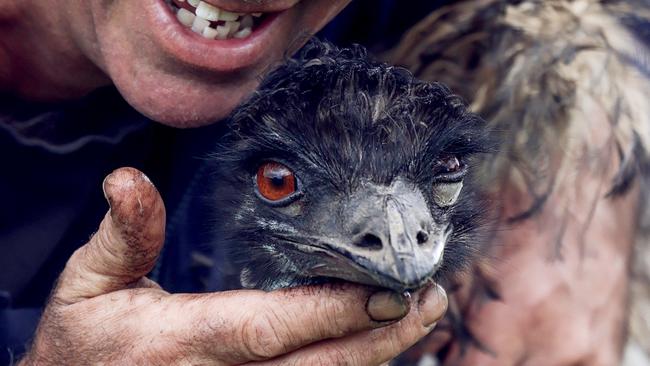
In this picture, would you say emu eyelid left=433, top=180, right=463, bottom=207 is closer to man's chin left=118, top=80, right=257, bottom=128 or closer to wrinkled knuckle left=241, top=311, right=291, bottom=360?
wrinkled knuckle left=241, top=311, right=291, bottom=360

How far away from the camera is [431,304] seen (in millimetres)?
1938

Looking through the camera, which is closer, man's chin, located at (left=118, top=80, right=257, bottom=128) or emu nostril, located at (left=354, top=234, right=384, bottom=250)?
emu nostril, located at (left=354, top=234, right=384, bottom=250)

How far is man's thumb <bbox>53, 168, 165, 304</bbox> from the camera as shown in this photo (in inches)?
74.2

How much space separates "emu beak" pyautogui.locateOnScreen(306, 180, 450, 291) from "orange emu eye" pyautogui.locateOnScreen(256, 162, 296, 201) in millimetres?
150

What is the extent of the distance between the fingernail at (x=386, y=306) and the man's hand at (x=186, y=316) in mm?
11

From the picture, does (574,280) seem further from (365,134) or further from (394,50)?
(365,134)

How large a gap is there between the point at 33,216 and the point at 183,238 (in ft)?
1.49

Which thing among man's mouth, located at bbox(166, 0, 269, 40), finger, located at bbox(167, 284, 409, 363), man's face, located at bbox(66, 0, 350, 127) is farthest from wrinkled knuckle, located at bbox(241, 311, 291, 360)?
man's mouth, located at bbox(166, 0, 269, 40)

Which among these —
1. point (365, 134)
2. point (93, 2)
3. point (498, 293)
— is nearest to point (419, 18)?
point (498, 293)

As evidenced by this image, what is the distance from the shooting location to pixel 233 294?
76.0 inches

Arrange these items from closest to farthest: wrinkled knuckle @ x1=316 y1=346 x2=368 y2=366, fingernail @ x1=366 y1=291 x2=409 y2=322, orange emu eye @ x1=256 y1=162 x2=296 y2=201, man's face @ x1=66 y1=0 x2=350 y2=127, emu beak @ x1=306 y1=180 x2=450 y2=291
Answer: emu beak @ x1=306 y1=180 x2=450 y2=291 → fingernail @ x1=366 y1=291 x2=409 y2=322 → orange emu eye @ x1=256 y1=162 x2=296 y2=201 → wrinkled knuckle @ x1=316 y1=346 x2=368 y2=366 → man's face @ x1=66 y1=0 x2=350 y2=127

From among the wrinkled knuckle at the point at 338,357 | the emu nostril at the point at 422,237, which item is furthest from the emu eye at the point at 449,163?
the wrinkled knuckle at the point at 338,357

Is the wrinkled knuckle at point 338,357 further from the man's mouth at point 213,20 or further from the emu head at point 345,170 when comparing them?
the man's mouth at point 213,20

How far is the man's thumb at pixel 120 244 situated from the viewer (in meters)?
1.88
